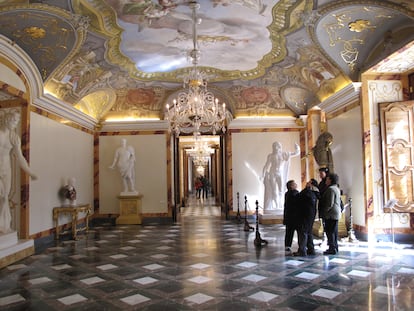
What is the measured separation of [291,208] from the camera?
21.1 ft

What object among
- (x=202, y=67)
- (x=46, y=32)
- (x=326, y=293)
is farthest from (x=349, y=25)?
(x=46, y=32)

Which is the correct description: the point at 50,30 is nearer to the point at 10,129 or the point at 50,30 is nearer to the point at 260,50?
the point at 10,129

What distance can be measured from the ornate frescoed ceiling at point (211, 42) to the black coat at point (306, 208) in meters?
3.19

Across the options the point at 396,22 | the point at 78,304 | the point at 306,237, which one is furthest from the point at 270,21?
the point at 78,304

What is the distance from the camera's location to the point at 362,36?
6992 millimetres

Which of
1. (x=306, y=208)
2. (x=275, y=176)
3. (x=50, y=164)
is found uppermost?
(x=50, y=164)

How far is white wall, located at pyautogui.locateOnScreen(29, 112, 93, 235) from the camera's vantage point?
7703 millimetres

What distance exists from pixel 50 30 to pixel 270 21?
13.9 feet

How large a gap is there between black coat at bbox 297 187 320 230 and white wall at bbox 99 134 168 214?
22.1ft

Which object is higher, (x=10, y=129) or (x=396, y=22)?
(x=396, y=22)

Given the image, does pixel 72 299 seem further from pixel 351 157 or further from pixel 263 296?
pixel 351 157

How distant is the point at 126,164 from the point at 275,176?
4.80 meters

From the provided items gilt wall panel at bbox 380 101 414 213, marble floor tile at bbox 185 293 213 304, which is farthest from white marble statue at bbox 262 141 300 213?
marble floor tile at bbox 185 293 213 304

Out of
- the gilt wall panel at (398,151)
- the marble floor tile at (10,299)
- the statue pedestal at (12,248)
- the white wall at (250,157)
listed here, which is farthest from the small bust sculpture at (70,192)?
the gilt wall panel at (398,151)
